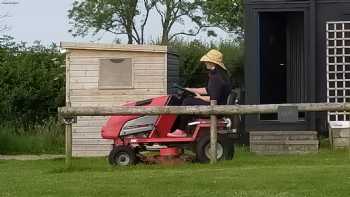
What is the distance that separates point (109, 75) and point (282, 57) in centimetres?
414

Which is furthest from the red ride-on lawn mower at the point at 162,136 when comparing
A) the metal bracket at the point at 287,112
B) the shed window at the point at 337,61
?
the shed window at the point at 337,61

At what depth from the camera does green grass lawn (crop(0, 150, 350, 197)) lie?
9.34 m

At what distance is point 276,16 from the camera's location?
64.4 ft

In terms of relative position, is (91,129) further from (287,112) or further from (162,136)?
(287,112)

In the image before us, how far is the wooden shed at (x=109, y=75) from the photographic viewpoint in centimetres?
1839

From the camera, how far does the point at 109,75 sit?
18516 mm

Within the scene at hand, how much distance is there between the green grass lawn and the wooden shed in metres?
5.80

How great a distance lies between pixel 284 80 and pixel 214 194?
1120 cm

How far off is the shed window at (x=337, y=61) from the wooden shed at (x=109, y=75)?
335 cm

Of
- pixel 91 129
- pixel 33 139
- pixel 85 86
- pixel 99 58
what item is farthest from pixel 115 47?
pixel 33 139


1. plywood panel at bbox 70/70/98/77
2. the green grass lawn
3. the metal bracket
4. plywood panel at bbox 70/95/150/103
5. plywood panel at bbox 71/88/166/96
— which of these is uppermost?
plywood panel at bbox 70/70/98/77

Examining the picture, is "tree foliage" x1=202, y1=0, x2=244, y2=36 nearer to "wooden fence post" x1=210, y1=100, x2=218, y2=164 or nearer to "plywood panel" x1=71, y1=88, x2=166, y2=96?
"plywood panel" x1=71, y1=88, x2=166, y2=96

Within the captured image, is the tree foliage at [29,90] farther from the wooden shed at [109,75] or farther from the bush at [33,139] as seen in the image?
the wooden shed at [109,75]

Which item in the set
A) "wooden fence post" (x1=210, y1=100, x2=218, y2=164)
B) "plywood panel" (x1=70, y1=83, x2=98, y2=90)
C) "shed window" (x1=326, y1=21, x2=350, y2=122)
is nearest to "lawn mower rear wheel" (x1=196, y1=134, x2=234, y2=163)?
"wooden fence post" (x1=210, y1=100, x2=218, y2=164)
